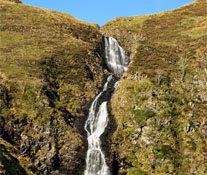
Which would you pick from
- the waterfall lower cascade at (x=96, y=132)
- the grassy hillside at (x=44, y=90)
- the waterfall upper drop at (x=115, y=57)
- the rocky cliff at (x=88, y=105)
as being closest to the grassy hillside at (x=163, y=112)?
the rocky cliff at (x=88, y=105)

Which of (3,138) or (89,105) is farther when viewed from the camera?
(89,105)

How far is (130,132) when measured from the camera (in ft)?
180

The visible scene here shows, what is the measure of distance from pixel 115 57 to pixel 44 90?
44.5 m

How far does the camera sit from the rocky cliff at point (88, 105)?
A: 48.8 m

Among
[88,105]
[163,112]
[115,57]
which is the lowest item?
[163,112]

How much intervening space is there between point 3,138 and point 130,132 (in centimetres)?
2817

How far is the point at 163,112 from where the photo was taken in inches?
2169

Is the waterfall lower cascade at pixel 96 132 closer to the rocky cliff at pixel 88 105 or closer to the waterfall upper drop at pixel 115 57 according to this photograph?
the rocky cliff at pixel 88 105

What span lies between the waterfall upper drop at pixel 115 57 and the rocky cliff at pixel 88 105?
5.34 meters

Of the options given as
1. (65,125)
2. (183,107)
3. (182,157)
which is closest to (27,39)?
(65,125)

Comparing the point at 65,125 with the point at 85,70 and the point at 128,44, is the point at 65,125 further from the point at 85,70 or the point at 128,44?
the point at 128,44

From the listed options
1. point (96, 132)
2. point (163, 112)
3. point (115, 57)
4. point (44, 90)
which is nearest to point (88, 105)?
point (96, 132)

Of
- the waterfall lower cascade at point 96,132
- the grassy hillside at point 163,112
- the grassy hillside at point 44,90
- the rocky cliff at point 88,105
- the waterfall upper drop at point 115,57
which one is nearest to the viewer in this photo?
the grassy hillside at point 163,112

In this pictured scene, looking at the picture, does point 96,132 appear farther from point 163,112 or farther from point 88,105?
point 163,112
